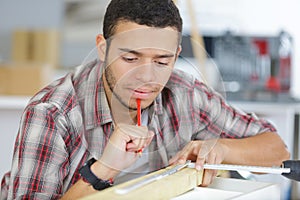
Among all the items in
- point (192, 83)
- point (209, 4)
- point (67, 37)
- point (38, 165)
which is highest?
point (209, 4)

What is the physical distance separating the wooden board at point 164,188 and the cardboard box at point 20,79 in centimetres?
229

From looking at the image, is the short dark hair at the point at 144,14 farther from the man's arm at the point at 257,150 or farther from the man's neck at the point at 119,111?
the man's arm at the point at 257,150

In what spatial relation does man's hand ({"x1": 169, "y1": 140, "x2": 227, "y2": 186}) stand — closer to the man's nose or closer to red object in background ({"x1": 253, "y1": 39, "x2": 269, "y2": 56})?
the man's nose

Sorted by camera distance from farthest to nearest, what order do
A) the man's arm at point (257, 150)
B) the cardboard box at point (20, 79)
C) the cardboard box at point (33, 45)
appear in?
the cardboard box at point (33, 45) → the cardboard box at point (20, 79) → the man's arm at point (257, 150)

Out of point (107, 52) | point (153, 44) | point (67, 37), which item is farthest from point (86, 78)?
point (67, 37)

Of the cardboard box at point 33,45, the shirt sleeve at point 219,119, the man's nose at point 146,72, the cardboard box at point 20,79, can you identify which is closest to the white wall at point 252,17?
the cardboard box at point 33,45

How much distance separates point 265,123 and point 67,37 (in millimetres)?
3026

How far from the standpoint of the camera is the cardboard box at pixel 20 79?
10.7ft

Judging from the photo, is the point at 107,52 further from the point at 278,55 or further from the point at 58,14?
the point at 58,14

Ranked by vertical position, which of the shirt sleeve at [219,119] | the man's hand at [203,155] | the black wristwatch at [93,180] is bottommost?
the black wristwatch at [93,180]

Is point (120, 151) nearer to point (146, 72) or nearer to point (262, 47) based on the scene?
point (146, 72)


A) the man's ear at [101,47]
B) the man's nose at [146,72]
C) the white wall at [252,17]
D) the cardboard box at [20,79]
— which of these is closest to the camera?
the man's nose at [146,72]

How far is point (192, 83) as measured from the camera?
50.3 inches

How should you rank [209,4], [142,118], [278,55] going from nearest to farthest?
[142,118] → [278,55] → [209,4]
